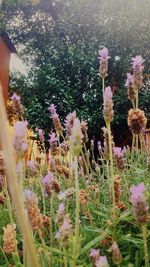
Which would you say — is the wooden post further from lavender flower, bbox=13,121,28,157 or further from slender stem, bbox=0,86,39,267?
slender stem, bbox=0,86,39,267

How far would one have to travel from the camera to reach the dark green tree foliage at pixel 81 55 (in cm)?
1252

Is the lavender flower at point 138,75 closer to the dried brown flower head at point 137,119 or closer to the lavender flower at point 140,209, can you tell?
the dried brown flower head at point 137,119

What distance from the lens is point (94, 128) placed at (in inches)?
474

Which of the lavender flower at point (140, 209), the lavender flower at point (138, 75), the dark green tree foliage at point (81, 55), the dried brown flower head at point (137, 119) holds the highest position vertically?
the dark green tree foliage at point (81, 55)

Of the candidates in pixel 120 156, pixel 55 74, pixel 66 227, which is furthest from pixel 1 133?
pixel 55 74

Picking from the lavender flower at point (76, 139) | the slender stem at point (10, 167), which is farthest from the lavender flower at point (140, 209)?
the slender stem at point (10, 167)

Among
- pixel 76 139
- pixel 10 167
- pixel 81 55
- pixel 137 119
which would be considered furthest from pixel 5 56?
pixel 10 167

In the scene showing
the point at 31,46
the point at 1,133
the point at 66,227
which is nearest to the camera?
the point at 1,133

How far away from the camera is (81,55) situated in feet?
41.9

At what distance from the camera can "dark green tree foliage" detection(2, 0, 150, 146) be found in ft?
41.1

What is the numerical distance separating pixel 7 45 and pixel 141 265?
48.1 ft

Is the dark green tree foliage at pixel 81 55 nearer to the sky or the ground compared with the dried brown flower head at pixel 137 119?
nearer to the sky

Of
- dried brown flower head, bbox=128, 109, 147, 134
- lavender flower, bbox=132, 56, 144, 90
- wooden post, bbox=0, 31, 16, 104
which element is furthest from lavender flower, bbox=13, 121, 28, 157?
wooden post, bbox=0, 31, 16, 104

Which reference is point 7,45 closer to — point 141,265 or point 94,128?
point 94,128
